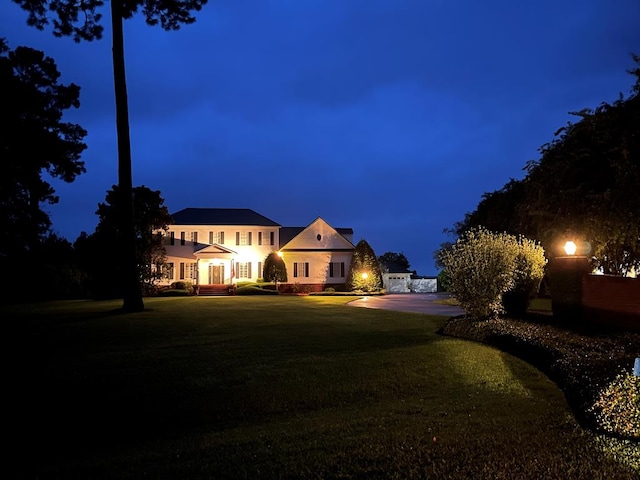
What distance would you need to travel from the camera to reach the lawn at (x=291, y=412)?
16.0 ft

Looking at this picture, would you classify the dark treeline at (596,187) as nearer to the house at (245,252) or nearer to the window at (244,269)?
the house at (245,252)

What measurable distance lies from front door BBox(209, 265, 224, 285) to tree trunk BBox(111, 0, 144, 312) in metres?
19.9

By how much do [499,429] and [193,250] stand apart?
125ft

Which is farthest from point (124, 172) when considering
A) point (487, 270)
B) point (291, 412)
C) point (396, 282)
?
point (396, 282)

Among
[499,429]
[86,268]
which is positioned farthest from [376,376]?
[86,268]

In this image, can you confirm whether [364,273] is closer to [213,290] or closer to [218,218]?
[213,290]

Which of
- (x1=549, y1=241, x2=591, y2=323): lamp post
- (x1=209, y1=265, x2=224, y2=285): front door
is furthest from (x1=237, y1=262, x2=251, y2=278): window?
(x1=549, y1=241, x2=591, y2=323): lamp post

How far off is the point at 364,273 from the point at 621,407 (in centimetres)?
3201

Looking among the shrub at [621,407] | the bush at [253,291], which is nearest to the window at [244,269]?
the bush at [253,291]

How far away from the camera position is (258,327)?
15250 mm

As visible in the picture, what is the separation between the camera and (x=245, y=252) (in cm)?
4281

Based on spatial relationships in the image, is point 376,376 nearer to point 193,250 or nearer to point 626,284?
point 626,284

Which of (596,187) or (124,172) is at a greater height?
(124,172)

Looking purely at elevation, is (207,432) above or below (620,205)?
below
